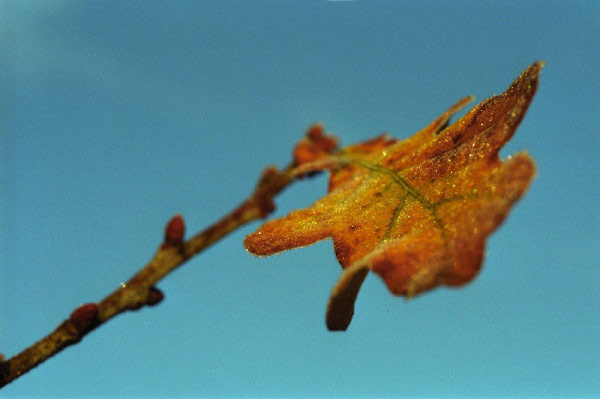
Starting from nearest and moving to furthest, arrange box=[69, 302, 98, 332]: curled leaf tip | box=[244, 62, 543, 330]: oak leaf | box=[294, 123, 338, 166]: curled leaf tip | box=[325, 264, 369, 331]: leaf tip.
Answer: box=[244, 62, 543, 330]: oak leaf → box=[325, 264, 369, 331]: leaf tip → box=[69, 302, 98, 332]: curled leaf tip → box=[294, 123, 338, 166]: curled leaf tip

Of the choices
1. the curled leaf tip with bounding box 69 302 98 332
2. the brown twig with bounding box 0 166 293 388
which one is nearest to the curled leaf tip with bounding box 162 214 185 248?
the brown twig with bounding box 0 166 293 388

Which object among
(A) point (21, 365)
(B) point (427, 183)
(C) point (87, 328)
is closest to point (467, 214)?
(B) point (427, 183)

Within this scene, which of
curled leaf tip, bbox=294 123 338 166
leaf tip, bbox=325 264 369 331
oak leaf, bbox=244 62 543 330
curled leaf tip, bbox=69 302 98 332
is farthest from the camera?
curled leaf tip, bbox=294 123 338 166

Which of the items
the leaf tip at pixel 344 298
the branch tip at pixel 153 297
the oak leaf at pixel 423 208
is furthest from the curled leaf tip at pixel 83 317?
the leaf tip at pixel 344 298

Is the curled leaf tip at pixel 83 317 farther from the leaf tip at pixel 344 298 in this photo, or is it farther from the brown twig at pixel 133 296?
the leaf tip at pixel 344 298

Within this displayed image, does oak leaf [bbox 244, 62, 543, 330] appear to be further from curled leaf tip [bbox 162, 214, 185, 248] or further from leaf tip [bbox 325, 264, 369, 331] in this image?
curled leaf tip [bbox 162, 214, 185, 248]

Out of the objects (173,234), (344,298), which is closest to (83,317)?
(173,234)

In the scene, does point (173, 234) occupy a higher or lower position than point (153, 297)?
higher

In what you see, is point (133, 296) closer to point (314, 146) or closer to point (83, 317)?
point (83, 317)
